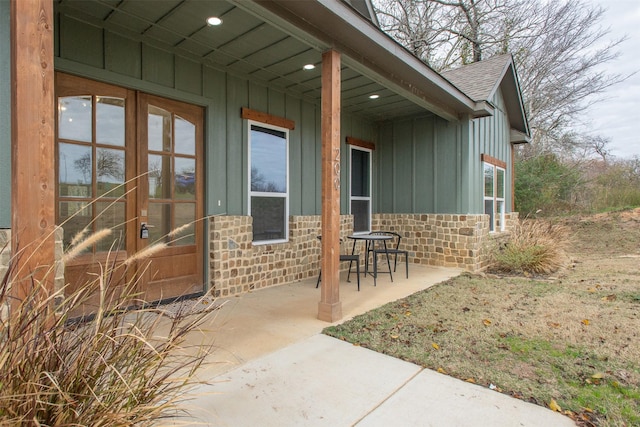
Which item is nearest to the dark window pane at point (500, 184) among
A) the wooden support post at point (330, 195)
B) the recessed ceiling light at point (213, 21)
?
the wooden support post at point (330, 195)

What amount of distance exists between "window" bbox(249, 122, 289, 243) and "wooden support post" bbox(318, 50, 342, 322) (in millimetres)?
1782

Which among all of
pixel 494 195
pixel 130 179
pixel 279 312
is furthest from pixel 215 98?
pixel 494 195

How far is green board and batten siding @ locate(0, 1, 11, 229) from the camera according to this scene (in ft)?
6.40

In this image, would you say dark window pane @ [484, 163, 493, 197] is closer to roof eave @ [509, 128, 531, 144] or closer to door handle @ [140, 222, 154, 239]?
roof eave @ [509, 128, 531, 144]

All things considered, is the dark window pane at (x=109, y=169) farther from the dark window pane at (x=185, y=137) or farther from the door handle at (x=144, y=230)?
the dark window pane at (x=185, y=137)

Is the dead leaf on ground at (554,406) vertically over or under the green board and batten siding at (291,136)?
under

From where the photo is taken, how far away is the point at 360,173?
7.30m

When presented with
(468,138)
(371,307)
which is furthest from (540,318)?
(468,138)

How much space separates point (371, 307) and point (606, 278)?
4.38 meters

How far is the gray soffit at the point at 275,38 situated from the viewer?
10.5 ft

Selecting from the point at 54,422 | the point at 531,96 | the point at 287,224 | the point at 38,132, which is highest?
the point at 531,96

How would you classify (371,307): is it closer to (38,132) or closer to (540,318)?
(540,318)

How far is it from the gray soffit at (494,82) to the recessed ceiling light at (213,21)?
16.1 feet

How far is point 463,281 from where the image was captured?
5609mm
